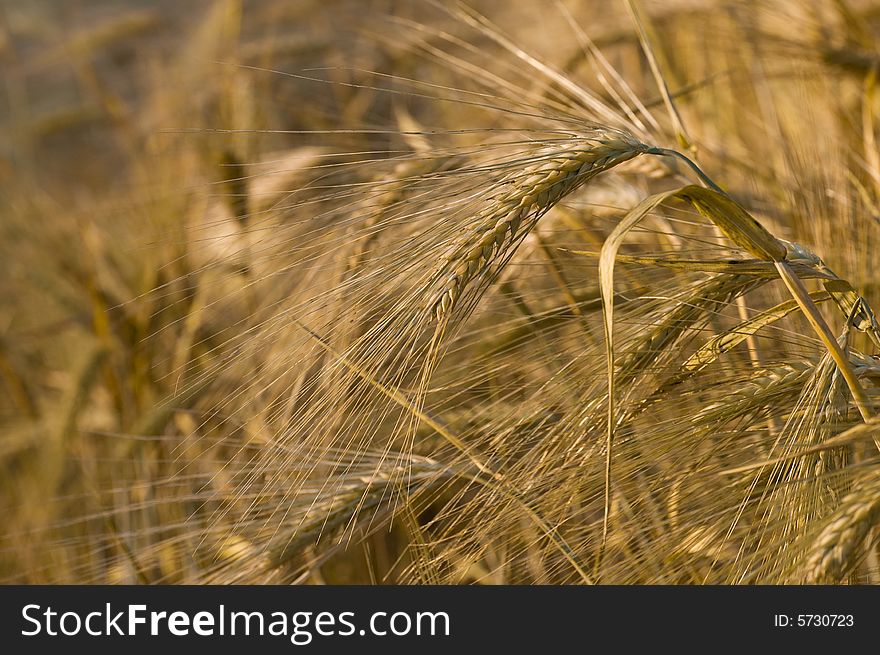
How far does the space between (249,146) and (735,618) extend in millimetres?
1351

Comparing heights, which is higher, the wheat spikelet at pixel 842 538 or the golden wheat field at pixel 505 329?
the golden wheat field at pixel 505 329

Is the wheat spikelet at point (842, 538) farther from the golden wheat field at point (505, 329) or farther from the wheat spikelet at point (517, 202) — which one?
the wheat spikelet at point (517, 202)

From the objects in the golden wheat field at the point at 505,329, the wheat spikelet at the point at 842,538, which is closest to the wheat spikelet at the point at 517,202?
the golden wheat field at the point at 505,329

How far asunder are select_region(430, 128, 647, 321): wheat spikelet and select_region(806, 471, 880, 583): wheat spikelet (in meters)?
0.26

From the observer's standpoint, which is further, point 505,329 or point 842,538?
point 505,329

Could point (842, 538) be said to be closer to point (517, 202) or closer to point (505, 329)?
point (517, 202)

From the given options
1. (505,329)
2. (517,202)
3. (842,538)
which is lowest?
(842,538)

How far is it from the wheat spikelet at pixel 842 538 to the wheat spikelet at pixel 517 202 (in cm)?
26

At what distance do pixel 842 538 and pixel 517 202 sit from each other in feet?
0.93

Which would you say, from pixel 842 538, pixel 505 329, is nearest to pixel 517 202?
pixel 842 538

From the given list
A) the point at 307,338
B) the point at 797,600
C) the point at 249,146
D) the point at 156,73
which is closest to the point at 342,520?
the point at 307,338

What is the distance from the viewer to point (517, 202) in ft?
1.89

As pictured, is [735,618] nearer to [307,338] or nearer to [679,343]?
[679,343]

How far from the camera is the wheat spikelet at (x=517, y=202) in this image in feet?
1.87
